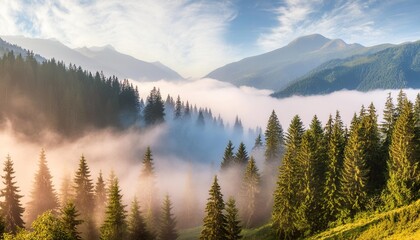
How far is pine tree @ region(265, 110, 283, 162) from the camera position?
78375 millimetres

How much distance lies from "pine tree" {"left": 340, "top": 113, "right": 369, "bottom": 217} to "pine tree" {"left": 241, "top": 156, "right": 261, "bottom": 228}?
2338cm

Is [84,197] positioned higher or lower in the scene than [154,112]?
lower

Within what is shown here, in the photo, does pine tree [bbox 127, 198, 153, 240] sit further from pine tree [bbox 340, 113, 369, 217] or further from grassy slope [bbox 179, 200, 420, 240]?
pine tree [bbox 340, 113, 369, 217]

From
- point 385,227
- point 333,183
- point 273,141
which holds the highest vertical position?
point 273,141

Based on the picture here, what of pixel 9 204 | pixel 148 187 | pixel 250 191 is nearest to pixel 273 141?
pixel 250 191

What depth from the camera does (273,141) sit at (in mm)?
79438

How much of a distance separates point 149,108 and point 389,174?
12737cm

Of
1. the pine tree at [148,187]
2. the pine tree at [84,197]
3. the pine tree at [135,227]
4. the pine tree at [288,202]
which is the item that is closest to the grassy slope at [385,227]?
the pine tree at [288,202]

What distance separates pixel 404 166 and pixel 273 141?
3408cm

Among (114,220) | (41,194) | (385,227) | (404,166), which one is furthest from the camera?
(41,194)

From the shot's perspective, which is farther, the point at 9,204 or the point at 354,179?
the point at 9,204

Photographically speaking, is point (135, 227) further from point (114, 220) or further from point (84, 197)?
point (84, 197)

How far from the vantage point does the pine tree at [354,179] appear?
4859 cm

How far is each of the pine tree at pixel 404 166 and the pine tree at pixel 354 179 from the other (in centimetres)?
364
